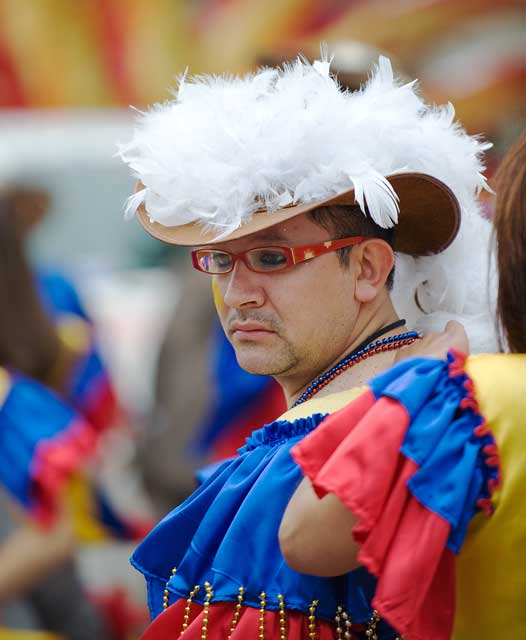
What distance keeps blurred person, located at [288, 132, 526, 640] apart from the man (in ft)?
0.68

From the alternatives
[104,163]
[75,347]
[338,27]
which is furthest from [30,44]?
[75,347]

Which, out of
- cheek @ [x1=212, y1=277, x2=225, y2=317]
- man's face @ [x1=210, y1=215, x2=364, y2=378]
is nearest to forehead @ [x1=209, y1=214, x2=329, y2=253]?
man's face @ [x1=210, y1=215, x2=364, y2=378]

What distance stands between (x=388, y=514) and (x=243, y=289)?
0.65 meters

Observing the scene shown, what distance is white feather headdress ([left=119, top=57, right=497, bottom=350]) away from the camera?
2.15m

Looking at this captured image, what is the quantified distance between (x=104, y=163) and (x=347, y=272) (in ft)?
20.4

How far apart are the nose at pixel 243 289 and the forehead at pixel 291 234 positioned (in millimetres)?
54

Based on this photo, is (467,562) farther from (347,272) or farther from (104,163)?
(104,163)

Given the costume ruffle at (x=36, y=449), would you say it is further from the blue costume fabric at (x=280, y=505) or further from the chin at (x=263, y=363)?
the chin at (x=263, y=363)

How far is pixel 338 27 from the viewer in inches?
372

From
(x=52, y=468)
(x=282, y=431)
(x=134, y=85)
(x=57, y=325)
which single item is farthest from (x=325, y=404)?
(x=134, y=85)

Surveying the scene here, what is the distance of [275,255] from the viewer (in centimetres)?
220

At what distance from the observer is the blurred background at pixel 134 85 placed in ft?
23.3

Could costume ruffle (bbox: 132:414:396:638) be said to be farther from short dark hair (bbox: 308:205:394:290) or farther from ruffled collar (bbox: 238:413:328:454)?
short dark hair (bbox: 308:205:394:290)

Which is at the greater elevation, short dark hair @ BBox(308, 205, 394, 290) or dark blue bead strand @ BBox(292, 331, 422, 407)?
short dark hair @ BBox(308, 205, 394, 290)
